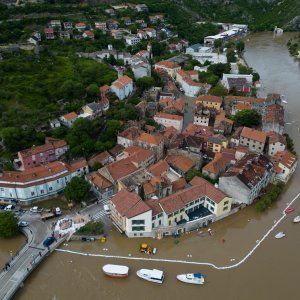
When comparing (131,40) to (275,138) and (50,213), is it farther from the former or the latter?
(50,213)

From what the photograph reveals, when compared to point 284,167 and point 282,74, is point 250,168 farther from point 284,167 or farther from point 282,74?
point 282,74

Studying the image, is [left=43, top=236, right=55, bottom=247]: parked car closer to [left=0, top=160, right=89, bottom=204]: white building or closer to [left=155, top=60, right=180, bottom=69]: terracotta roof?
[left=0, top=160, right=89, bottom=204]: white building

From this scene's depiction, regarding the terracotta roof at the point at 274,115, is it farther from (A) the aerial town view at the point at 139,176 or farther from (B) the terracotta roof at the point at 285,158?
(B) the terracotta roof at the point at 285,158

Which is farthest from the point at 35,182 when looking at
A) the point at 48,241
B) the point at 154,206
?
the point at 154,206

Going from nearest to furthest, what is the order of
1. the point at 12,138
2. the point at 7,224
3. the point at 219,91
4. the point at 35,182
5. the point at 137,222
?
the point at 7,224, the point at 137,222, the point at 35,182, the point at 12,138, the point at 219,91

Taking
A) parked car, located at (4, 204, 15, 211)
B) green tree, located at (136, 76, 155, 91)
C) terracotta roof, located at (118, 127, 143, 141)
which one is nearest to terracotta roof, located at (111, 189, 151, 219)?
parked car, located at (4, 204, 15, 211)

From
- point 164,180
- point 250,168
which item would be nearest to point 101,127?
point 164,180

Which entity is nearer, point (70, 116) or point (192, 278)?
point (192, 278)
